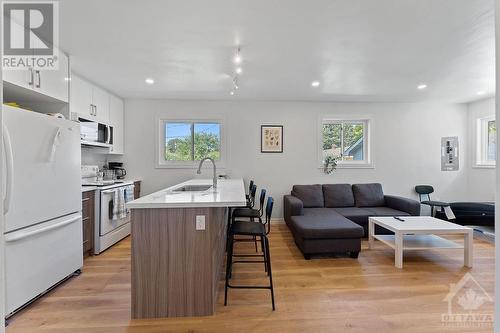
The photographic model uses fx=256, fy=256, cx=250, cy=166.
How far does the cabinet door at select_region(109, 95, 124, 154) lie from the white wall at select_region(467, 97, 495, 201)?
6900 mm

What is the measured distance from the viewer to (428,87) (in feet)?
13.8

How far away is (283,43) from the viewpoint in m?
2.68

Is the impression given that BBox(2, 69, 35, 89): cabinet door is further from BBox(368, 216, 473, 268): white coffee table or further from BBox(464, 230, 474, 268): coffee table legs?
BBox(464, 230, 474, 268): coffee table legs

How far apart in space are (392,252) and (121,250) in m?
3.74

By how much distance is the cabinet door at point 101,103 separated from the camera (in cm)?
396

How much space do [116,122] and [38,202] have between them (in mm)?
2654

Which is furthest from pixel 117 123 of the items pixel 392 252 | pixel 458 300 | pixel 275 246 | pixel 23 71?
pixel 458 300

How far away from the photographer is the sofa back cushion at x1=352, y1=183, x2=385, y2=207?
479 cm

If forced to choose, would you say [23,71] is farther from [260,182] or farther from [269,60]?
[260,182]

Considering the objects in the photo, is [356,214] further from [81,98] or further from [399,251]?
[81,98]

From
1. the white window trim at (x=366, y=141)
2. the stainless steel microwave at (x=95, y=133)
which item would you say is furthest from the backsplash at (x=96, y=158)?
the white window trim at (x=366, y=141)

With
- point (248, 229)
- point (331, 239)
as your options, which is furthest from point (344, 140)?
point (248, 229)

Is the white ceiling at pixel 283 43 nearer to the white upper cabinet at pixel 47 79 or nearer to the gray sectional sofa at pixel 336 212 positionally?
the white upper cabinet at pixel 47 79

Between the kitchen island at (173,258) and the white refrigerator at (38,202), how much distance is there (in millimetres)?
959
